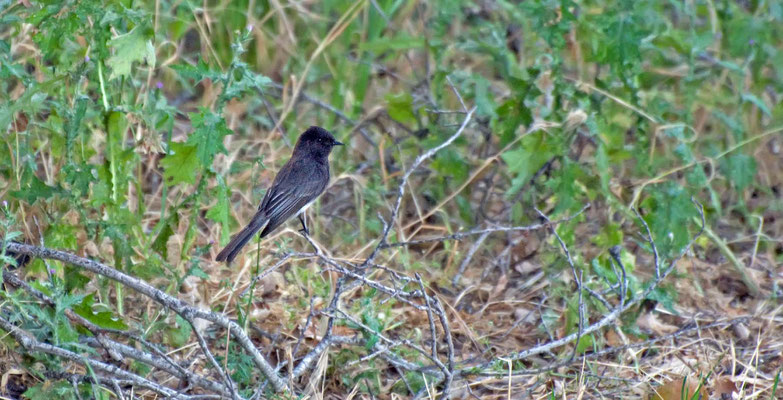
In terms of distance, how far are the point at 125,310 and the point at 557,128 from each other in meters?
2.43

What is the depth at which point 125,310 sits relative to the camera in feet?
14.8

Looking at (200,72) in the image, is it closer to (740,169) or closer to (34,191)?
(34,191)

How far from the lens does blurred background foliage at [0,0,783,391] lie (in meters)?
3.91

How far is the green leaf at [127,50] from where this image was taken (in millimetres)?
3682

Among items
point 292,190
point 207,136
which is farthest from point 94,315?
point 292,190

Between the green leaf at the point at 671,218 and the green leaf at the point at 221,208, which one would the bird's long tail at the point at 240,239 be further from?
the green leaf at the point at 671,218

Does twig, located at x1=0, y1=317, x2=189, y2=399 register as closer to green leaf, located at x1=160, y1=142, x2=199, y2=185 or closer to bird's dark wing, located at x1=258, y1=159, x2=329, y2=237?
green leaf, located at x1=160, y1=142, x2=199, y2=185

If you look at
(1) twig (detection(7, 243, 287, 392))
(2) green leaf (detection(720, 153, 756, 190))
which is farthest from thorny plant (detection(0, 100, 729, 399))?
(2) green leaf (detection(720, 153, 756, 190))

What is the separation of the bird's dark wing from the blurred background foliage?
0.56 feet

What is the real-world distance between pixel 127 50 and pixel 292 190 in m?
1.37

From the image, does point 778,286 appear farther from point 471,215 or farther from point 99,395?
point 99,395

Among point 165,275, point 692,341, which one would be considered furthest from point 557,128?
point 165,275

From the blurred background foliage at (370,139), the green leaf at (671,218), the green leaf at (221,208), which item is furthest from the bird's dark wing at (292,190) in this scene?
the green leaf at (671,218)

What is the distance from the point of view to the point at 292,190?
4.86 m
